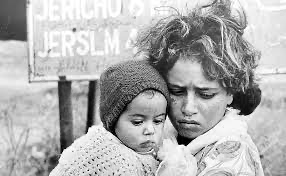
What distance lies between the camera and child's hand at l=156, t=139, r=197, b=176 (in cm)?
228

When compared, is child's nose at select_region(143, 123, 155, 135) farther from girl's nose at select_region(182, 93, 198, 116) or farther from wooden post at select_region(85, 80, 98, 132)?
wooden post at select_region(85, 80, 98, 132)

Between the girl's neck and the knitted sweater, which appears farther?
the girl's neck

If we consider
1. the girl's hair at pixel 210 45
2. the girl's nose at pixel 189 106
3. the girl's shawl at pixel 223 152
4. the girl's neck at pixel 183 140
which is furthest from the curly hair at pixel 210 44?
the girl's neck at pixel 183 140

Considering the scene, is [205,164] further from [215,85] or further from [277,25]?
[277,25]

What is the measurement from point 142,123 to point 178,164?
0.32m

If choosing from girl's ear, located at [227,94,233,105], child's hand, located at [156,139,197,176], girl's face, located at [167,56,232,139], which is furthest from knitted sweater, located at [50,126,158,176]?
girl's ear, located at [227,94,233,105]

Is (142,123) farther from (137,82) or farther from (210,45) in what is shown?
(210,45)

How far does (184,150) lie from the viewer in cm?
240

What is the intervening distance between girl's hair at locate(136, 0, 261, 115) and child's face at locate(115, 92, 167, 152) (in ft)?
0.72

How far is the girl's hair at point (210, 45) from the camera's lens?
8.46 ft

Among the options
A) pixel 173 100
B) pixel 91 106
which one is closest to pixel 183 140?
pixel 173 100

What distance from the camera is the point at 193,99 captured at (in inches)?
101

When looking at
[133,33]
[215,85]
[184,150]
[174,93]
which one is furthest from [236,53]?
[133,33]

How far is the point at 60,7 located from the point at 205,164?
2538 mm
